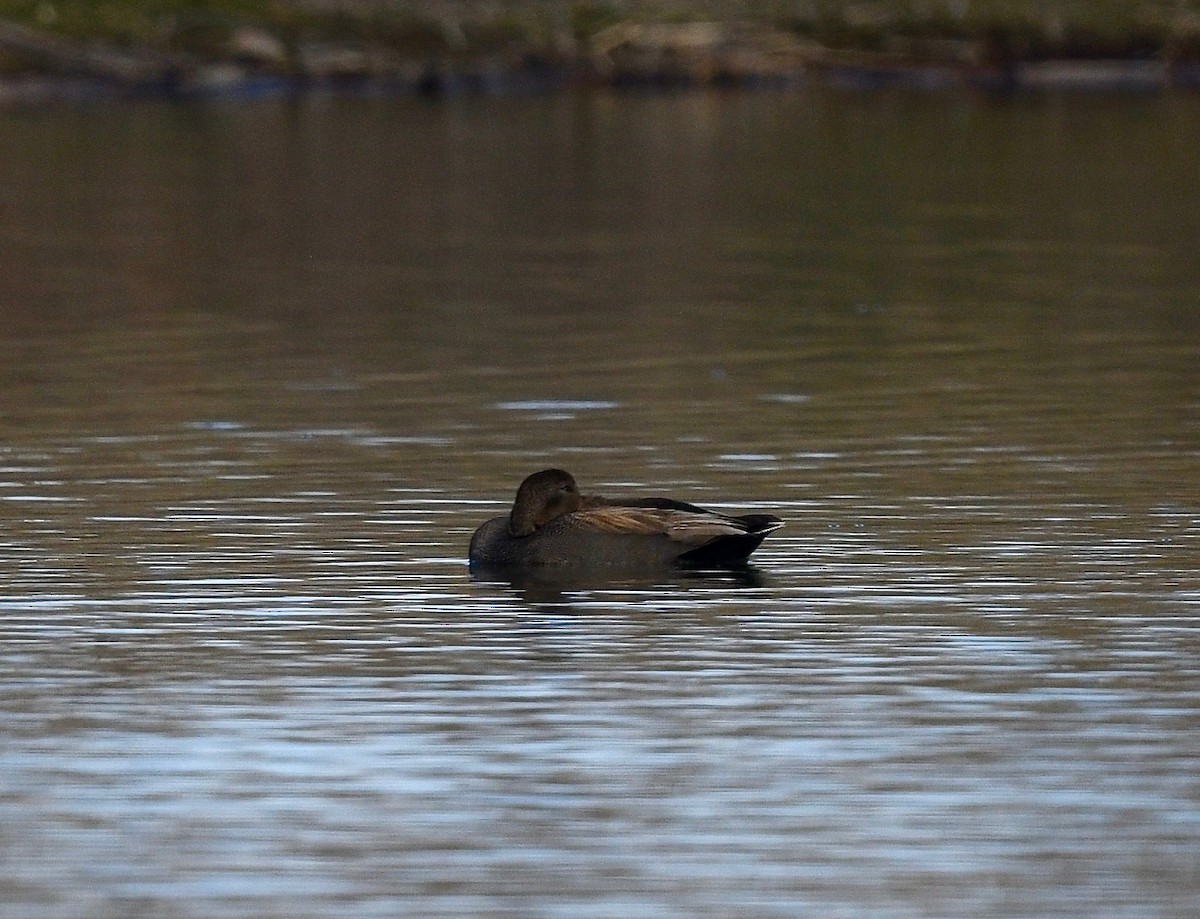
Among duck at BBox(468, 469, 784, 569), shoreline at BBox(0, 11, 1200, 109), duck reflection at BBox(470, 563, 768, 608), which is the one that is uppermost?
shoreline at BBox(0, 11, 1200, 109)

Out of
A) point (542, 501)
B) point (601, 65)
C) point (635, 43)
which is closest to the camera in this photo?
point (542, 501)

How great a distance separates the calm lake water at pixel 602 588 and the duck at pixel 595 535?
0.80 ft

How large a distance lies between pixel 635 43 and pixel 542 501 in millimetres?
46427

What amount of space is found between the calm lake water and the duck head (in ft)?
1.20

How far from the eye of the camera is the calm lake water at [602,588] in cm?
888

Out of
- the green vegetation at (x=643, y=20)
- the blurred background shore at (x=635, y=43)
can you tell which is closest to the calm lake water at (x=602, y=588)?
the blurred background shore at (x=635, y=43)

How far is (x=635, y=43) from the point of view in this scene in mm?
58938

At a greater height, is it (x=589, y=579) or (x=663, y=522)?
(x=663, y=522)

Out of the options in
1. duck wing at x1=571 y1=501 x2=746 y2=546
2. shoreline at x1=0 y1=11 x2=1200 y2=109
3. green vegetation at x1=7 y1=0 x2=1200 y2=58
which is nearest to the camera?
duck wing at x1=571 y1=501 x2=746 y2=546

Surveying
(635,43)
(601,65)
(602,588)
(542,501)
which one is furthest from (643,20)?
(602,588)

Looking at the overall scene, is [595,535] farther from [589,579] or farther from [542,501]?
[542,501]

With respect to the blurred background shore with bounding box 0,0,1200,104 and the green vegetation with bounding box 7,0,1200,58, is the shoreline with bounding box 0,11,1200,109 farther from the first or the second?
the green vegetation with bounding box 7,0,1200,58

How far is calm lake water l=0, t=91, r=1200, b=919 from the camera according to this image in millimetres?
8875

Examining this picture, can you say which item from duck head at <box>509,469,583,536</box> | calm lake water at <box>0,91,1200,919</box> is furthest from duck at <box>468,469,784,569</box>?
calm lake water at <box>0,91,1200,919</box>
